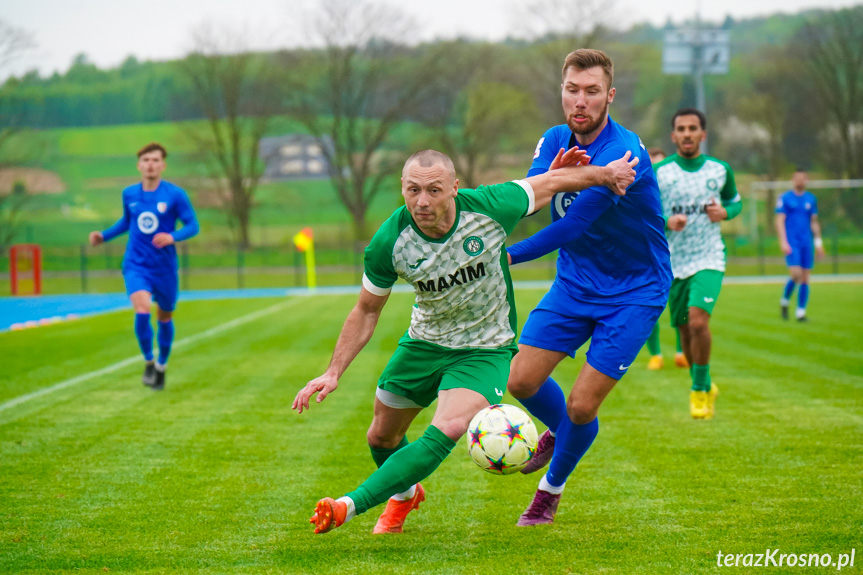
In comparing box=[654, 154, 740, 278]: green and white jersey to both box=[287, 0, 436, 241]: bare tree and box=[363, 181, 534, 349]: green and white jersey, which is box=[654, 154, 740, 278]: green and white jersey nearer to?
box=[363, 181, 534, 349]: green and white jersey

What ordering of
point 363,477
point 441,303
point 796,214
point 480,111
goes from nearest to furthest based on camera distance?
point 441,303 < point 363,477 < point 796,214 < point 480,111

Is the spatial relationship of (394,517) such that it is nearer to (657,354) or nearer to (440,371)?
(440,371)

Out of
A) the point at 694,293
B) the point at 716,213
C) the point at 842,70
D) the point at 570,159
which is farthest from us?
the point at 842,70

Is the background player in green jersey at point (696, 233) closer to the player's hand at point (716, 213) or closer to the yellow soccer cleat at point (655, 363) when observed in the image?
the player's hand at point (716, 213)

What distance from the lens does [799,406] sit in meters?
8.17

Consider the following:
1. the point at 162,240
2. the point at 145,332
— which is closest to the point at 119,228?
the point at 162,240

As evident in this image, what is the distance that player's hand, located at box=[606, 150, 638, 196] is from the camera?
177 inches

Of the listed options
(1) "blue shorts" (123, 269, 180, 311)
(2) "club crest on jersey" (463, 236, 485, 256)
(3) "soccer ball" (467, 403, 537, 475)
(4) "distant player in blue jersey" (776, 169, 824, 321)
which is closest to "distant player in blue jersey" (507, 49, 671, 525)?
(2) "club crest on jersey" (463, 236, 485, 256)

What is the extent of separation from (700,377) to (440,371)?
3.98 metres

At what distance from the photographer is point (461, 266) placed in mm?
4270

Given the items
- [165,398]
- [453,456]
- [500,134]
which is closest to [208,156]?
[500,134]

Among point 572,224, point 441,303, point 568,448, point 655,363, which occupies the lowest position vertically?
point 655,363

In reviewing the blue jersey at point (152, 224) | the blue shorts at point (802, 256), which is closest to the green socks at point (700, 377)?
the blue jersey at point (152, 224)

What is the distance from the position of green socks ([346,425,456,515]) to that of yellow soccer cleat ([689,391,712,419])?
13.6 feet
